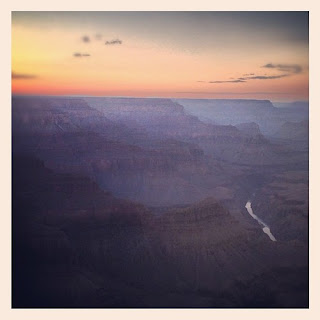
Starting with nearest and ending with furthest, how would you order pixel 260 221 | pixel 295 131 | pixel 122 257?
1. pixel 122 257
2. pixel 295 131
3. pixel 260 221

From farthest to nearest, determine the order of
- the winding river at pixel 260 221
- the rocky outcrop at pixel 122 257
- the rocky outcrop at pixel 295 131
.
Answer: the winding river at pixel 260 221 < the rocky outcrop at pixel 295 131 < the rocky outcrop at pixel 122 257

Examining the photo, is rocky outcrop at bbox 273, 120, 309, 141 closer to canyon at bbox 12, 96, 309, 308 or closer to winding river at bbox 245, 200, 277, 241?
canyon at bbox 12, 96, 309, 308

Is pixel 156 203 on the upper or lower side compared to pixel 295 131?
lower

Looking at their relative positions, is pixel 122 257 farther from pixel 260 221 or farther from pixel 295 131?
pixel 295 131

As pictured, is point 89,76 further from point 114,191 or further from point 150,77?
point 114,191

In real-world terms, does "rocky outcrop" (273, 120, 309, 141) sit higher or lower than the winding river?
higher

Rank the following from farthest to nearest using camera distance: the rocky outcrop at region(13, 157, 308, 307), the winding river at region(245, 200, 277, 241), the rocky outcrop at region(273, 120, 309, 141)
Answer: the winding river at region(245, 200, 277, 241) < the rocky outcrop at region(273, 120, 309, 141) < the rocky outcrop at region(13, 157, 308, 307)

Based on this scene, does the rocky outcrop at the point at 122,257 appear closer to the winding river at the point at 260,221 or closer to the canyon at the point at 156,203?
the canyon at the point at 156,203

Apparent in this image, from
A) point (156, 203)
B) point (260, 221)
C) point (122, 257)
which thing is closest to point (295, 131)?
point (260, 221)

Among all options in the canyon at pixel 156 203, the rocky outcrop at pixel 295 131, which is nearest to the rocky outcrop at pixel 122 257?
the canyon at pixel 156 203

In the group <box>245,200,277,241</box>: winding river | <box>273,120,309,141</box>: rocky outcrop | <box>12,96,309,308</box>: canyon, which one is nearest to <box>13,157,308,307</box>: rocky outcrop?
<box>12,96,309,308</box>: canyon

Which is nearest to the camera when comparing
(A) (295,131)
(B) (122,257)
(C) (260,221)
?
(B) (122,257)

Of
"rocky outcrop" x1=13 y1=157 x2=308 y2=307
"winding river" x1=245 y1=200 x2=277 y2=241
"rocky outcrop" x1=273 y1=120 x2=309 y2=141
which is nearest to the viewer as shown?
"rocky outcrop" x1=13 y1=157 x2=308 y2=307

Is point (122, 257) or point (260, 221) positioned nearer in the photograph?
point (122, 257)
